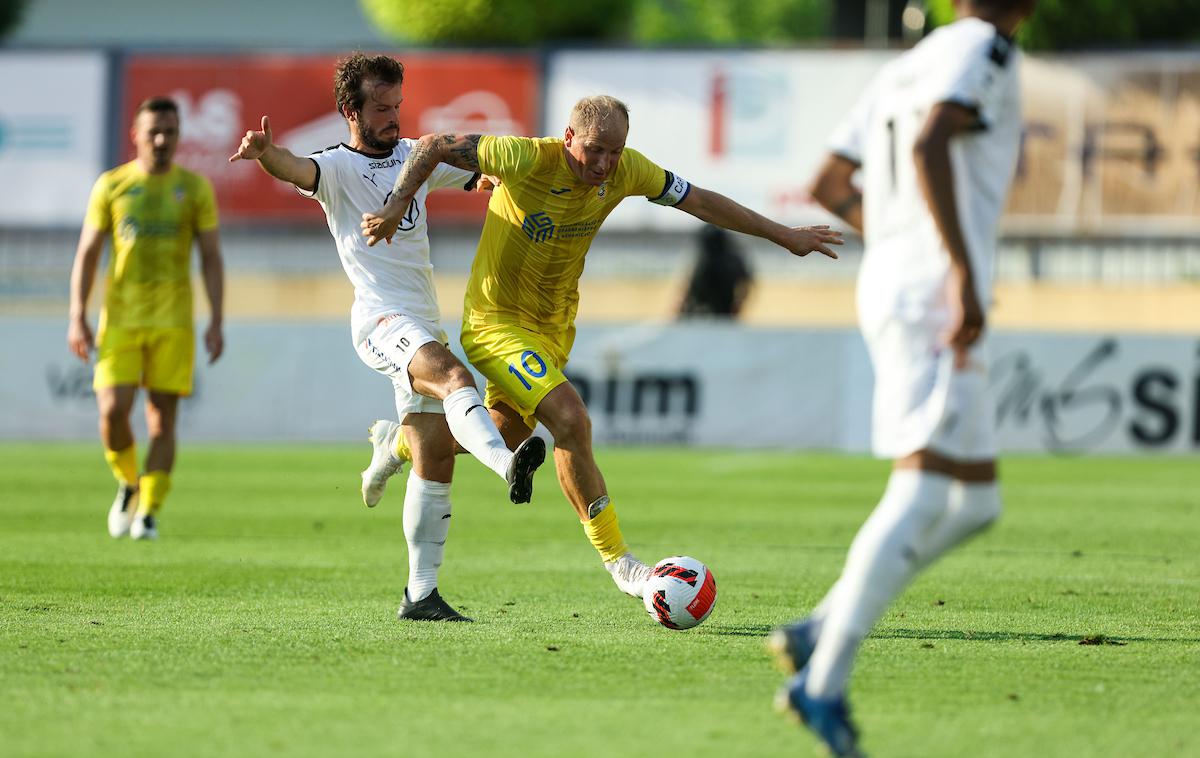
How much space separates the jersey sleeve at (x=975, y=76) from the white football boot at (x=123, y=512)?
712cm

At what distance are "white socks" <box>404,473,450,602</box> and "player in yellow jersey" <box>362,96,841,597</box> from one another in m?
0.50

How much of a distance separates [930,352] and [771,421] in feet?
49.3

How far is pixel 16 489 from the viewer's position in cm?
1405

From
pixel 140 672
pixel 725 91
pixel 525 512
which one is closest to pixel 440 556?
pixel 140 672

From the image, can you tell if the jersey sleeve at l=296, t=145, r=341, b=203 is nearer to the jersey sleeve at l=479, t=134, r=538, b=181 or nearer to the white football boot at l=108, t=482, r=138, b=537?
the jersey sleeve at l=479, t=134, r=538, b=181

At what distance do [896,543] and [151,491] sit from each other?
22.4 feet

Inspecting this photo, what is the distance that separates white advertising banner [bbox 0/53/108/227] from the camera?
2942 centimetres

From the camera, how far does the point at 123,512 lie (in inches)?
425

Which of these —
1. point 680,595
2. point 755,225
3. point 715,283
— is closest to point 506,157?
point 755,225

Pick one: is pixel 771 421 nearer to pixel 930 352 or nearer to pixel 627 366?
pixel 627 366

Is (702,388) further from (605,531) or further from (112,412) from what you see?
(605,531)

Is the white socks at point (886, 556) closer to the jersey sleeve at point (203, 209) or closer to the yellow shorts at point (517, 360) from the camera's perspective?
the yellow shorts at point (517, 360)

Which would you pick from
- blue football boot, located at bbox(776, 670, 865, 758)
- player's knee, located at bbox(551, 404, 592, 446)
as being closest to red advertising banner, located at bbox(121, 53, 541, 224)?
player's knee, located at bbox(551, 404, 592, 446)

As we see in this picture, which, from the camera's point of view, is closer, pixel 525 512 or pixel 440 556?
pixel 440 556
